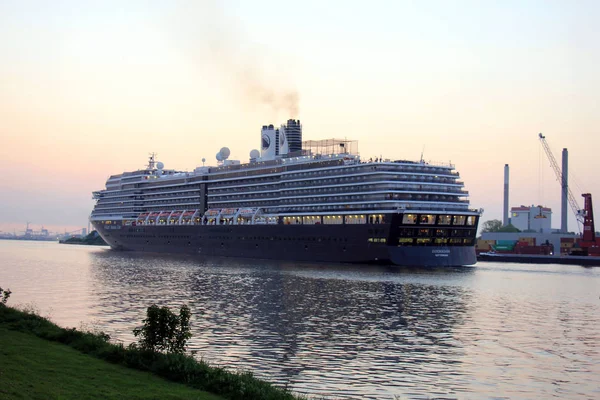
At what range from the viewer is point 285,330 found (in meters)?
37.7

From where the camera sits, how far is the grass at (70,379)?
18.1 metres

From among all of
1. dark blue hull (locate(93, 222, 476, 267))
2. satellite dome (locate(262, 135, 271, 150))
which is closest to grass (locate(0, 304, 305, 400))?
dark blue hull (locate(93, 222, 476, 267))

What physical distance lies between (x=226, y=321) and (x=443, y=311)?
690 inches

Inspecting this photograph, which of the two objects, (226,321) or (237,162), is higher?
(237,162)

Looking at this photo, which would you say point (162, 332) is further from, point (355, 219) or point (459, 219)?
point (459, 219)

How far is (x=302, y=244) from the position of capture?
362ft

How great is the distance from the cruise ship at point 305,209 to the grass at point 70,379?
75.1m

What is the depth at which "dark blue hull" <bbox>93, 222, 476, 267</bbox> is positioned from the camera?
96.3m

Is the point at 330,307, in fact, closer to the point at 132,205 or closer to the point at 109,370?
the point at 109,370

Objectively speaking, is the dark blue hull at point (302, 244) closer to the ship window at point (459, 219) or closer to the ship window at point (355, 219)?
the ship window at point (355, 219)

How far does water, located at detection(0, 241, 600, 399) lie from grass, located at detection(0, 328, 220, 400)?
6.16 meters

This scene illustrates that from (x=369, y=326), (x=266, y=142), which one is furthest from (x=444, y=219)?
(x=369, y=326)

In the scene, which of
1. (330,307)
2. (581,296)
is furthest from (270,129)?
(330,307)

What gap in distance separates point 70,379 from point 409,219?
79796mm
